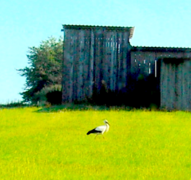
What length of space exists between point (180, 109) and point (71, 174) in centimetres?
1858

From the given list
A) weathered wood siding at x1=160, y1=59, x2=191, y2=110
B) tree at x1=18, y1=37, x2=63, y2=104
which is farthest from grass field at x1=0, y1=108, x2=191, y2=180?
tree at x1=18, y1=37, x2=63, y2=104

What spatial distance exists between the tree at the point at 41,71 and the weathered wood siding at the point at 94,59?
38.4ft

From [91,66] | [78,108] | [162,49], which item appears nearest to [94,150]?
[78,108]

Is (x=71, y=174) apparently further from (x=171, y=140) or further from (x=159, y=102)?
(x=159, y=102)

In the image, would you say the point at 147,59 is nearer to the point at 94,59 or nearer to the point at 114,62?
the point at 114,62

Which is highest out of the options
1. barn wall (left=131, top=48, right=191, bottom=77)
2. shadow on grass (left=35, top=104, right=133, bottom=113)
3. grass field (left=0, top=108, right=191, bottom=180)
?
barn wall (left=131, top=48, right=191, bottom=77)

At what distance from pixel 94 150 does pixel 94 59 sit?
18.1m

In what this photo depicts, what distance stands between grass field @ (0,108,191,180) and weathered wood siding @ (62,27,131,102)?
9.44 meters

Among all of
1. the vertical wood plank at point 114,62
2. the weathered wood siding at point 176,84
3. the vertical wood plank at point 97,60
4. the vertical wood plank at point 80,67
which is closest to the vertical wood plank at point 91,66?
the vertical wood plank at point 97,60

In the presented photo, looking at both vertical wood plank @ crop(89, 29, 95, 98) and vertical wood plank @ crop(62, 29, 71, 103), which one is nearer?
vertical wood plank @ crop(89, 29, 95, 98)

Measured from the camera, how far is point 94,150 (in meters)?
11.5

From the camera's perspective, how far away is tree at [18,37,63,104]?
43.2 meters

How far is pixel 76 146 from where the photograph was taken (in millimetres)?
12102

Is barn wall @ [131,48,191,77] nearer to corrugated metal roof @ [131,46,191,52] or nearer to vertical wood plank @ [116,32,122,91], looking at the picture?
corrugated metal roof @ [131,46,191,52]
